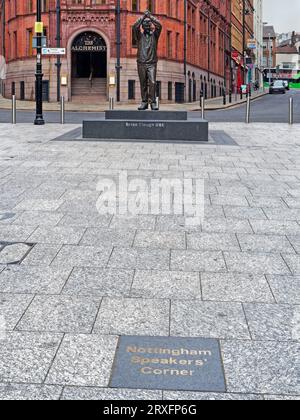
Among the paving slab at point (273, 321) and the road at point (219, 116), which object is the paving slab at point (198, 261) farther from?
the road at point (219, 116)

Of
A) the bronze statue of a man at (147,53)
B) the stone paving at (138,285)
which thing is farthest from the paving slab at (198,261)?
the bronze statue of a man at (147,53)

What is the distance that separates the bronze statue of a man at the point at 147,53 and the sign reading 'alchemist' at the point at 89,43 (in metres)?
29.5

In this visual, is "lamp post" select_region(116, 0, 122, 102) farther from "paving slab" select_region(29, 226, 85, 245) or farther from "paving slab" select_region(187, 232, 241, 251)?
"paving slab" select_region(187, 232, 241, 251)

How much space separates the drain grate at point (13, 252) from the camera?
5.72 m

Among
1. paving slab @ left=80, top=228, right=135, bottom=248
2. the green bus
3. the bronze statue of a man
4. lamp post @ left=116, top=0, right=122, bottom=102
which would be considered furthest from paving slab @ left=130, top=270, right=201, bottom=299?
the green bus

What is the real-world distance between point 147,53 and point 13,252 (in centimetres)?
1373

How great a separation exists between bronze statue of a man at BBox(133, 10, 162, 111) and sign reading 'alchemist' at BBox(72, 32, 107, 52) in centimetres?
2947

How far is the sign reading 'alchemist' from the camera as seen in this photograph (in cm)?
4694

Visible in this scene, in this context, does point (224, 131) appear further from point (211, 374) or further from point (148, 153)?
point (211, 374)


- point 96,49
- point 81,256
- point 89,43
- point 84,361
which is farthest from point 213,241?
point 89,43

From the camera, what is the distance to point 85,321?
14.1 feet

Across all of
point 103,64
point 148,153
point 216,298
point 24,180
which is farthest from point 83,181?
point 103,64

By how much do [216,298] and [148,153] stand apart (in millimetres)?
9266
